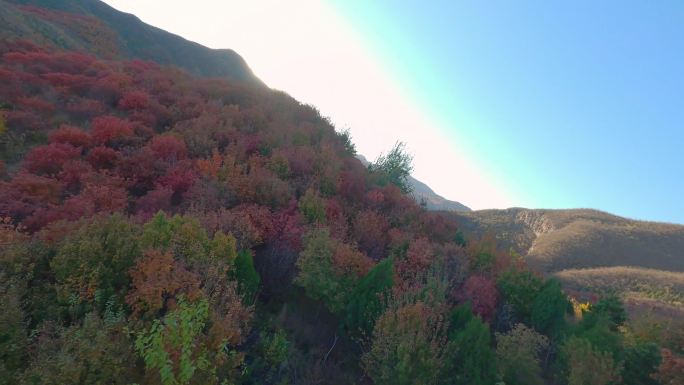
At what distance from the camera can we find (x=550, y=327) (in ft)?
43.8

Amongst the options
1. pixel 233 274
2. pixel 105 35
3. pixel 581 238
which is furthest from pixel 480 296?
pixel 105 35

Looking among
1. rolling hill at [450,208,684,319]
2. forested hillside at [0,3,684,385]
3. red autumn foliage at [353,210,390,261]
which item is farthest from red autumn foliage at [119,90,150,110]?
rolling hill at [450,208,684,319]

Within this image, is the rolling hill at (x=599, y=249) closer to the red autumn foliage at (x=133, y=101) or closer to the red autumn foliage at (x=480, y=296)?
the red autumn foliage at (x=480, y=296)

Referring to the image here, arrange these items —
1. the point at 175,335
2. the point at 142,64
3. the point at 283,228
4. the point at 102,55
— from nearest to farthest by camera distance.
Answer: the point at 175,335 < the point at 283,228 < the point at 142,64 < the point at 102,55

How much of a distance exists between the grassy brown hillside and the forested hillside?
2439 centimetres

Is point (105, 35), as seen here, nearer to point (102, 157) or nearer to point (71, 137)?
point (71, 137)

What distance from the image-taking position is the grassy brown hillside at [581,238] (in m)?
38.8

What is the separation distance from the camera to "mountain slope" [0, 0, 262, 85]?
29.7 m

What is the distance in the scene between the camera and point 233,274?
9.45 metres

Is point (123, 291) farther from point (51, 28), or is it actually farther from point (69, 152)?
point (51, 28)

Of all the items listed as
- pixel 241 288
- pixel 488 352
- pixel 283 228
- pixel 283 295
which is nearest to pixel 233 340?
pixel 241 288

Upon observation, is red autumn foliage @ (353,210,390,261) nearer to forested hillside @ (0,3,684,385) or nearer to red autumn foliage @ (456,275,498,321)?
forested hillside @ (0,3,684,385)

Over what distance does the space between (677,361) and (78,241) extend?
12.4m

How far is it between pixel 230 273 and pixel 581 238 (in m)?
43.0
